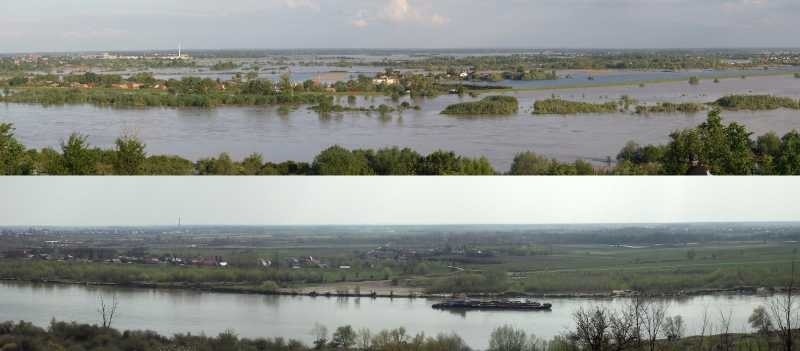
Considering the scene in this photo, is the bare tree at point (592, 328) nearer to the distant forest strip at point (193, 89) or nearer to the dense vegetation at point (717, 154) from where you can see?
the dense vegetation at point (717, 154)

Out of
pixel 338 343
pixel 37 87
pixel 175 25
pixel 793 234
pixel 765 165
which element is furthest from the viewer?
pixel 37 87

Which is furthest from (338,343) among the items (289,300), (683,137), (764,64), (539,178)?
(764,64)

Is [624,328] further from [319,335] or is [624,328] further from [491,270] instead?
[319,335]

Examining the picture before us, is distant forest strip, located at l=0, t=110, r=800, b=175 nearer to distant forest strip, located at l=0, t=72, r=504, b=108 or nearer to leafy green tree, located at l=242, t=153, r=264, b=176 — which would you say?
leafy green tree, located at l=242, t=153, r=264, b=176

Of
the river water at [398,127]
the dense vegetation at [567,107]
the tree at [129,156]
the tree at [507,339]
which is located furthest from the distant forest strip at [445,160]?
the tree at [507,339]

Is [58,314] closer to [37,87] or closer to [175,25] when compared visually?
[175,25]

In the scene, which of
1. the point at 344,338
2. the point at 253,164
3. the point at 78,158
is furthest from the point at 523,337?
the point at 78,158

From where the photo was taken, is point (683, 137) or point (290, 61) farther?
point (290, 61)
